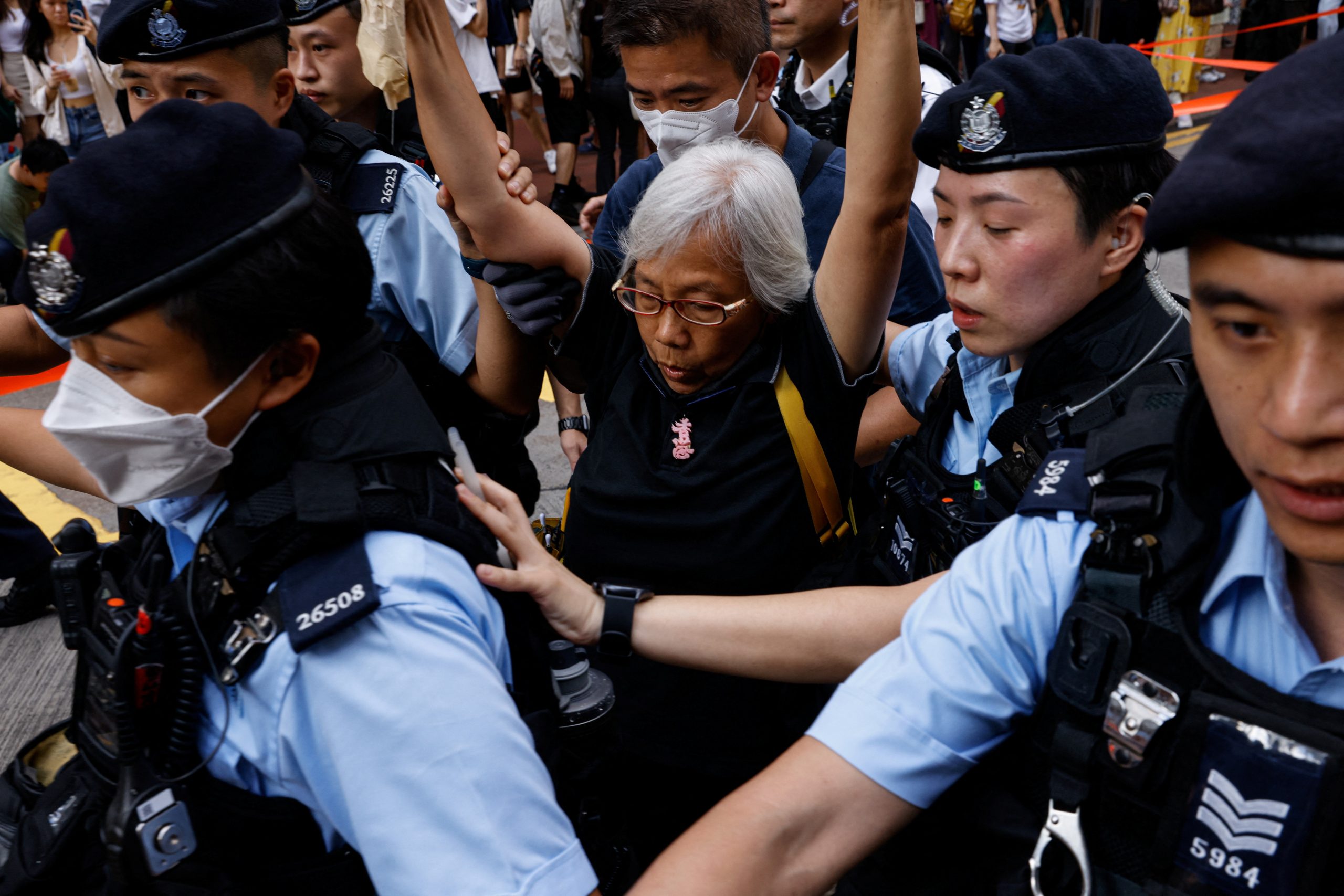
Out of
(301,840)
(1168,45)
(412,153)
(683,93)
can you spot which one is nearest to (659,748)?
(301,840)

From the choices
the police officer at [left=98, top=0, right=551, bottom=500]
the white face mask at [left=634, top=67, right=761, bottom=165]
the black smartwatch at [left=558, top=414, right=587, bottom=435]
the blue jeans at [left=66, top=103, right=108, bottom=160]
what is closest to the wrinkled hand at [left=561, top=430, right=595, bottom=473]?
the black smartwatch at [left=558, top=414, right=587, bottom=435]

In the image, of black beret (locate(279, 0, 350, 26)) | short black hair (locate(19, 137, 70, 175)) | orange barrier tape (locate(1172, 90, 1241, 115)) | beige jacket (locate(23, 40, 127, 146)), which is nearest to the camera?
black beret (locate(279, 0, 350, 26))

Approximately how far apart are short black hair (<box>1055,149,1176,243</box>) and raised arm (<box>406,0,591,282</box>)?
3.34 ft

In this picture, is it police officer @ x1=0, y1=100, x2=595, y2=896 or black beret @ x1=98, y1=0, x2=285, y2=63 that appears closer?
police officer @ x1=0, y1=100, x2=595, y2=896

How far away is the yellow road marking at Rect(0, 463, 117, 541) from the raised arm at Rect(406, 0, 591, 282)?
3.15 m

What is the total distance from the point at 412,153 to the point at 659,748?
80.4 inches

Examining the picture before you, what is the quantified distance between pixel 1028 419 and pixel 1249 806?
87 cm

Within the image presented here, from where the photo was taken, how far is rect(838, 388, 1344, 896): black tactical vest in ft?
3.45

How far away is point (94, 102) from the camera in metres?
7.79

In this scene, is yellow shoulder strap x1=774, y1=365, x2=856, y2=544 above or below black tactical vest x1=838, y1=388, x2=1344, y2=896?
below

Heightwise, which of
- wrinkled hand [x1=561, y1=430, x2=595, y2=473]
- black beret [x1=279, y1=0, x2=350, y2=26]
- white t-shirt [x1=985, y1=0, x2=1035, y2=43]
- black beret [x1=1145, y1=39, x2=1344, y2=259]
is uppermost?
black beret [x1=1145, y1=39, x2=1344, y2=259]

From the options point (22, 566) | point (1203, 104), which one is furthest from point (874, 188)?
point (1203, 104)

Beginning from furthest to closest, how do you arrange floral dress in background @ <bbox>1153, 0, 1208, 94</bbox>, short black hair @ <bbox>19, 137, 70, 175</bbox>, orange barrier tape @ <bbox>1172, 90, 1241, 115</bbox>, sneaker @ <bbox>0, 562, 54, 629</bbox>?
floral dress in background @ <bbox>1153, 0, 1208, 94</bbox>, orange barrier tape @ <bbox>1172, 90, 1241, 115</bbox>, short black hair @ <bbox>19, 137, 70, 175</bbox>, sneaker @ <bbox>0, 562, 54, 629</bbox>

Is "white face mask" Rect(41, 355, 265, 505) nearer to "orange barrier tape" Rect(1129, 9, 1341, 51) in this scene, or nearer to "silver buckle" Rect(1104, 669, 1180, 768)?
"silver buckle" Rect(1104, 669, 1180, 768)
